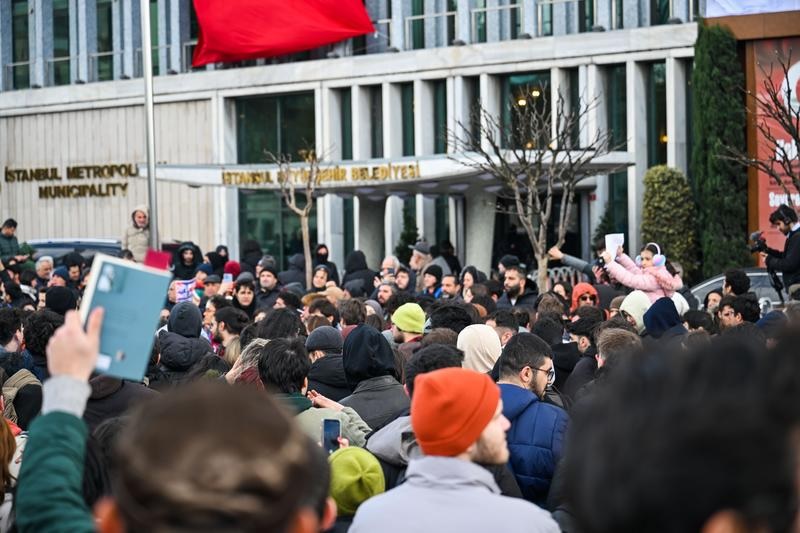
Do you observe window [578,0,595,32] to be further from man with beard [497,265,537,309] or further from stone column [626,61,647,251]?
man with beard [497,265,537,309]

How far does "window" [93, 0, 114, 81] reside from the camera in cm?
4259

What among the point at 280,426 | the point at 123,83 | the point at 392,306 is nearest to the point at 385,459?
the point at 280,426

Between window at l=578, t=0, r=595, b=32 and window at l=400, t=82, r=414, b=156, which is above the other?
window at l=578, t=0, r=595, b=32

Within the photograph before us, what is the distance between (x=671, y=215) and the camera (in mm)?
31031

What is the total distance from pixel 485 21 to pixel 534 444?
3015cm

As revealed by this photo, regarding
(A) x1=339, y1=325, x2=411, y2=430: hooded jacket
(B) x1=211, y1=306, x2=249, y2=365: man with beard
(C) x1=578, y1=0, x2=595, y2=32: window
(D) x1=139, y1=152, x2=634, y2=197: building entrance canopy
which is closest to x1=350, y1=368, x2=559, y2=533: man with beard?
(A) x1=339, y1=325, x2=411, y2=430: hooded jacket

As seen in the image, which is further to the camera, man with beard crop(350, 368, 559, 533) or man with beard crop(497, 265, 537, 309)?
man with beard crop(497, 265, 537, 309)

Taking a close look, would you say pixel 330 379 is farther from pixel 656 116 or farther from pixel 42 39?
pixel 42 39

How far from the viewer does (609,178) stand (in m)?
33.7

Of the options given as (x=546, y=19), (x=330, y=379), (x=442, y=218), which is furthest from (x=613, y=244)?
(x=442, y=218)

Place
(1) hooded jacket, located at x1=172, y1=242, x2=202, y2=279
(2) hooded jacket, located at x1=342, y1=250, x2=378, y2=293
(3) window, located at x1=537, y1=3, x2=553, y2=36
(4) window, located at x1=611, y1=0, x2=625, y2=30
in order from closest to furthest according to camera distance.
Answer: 1. (2) hooded jacket, located at x1=342, y1=250, x2=378, y2=293
2. (1) hooded jacket, located at x1=172, y1=242, x2=202, y2=279
3. (4) window, located at x1=611, y1=0, x2=625, y2=30
4. (3) window, located at x1=537, y1=3, x2=553, y2=36

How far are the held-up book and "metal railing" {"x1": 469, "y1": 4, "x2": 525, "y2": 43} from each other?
1266 inches

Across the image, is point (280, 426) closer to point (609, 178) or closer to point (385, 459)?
point (385, 459)

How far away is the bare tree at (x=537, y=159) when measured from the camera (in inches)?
845
